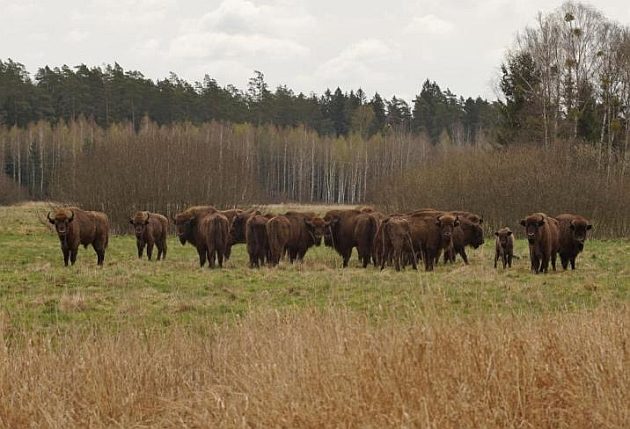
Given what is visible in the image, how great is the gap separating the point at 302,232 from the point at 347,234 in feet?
4.67

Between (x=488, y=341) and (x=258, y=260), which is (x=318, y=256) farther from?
(x=488, y=341)

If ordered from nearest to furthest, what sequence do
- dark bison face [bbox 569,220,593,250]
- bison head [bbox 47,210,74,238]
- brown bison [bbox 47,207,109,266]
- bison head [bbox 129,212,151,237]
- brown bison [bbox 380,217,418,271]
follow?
dark bison face [bbox 569,220,593,250], brown bison [bbox 380,217,418,271], bison head [bbox 47,210,74,238], brown bison [bbox 47,207,109,266], bison head [bbox 129,212,151,237]

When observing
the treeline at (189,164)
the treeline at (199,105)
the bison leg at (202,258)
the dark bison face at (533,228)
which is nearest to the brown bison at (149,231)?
the bison leg at (202,258)

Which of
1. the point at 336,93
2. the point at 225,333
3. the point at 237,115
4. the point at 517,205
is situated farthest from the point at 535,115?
the point at 336,93

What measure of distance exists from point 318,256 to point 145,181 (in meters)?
16.1

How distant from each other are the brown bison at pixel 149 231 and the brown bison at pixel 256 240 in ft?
13.7

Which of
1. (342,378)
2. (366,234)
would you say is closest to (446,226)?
(366,234)

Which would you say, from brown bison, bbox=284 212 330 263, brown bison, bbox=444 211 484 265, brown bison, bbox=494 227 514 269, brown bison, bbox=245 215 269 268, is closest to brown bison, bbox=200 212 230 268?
brown bison, bbox=245 215 269 268

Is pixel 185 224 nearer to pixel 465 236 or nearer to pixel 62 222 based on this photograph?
pixel 62 222

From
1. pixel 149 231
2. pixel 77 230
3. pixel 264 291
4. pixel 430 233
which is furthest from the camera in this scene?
pixel 149 231

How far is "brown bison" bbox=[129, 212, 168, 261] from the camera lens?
24.1 m

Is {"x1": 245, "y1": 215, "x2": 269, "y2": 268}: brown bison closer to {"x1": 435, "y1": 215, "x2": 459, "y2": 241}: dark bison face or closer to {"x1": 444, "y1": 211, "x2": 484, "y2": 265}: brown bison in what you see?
{"x1": 435, "y1": 215, "x2": 459, "y2": 241}: dark bison face

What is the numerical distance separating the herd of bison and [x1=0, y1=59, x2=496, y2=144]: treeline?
201 ft

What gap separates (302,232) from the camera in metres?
23.0
